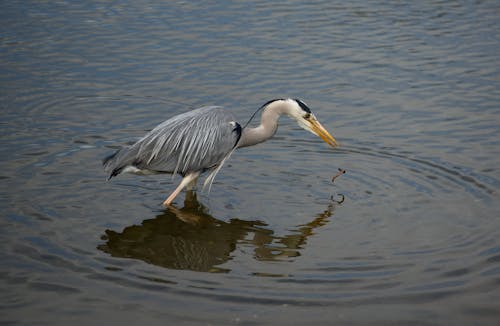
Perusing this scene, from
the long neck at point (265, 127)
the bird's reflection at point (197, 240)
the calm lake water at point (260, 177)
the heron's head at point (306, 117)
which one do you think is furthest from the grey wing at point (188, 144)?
the heron's head at point (306, 117)

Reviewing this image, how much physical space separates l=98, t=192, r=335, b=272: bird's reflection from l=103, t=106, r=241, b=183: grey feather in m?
0.57

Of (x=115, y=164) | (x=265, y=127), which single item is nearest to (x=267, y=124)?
(x=265, y=127)

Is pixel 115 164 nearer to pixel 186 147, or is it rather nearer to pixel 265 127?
pixel 186 147

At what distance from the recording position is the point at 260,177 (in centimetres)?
974

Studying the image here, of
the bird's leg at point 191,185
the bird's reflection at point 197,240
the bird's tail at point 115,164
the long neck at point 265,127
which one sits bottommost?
the bird's reflection at point 197,240

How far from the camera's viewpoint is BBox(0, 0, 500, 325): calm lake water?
677 centimetres

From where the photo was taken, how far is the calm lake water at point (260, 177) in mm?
6766

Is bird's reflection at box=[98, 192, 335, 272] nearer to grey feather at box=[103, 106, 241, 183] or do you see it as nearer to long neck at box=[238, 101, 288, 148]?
grey feather at box=[103, 106, 241, 183]

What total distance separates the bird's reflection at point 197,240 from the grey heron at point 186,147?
0.53 meters

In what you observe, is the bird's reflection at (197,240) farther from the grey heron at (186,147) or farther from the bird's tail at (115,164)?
the bird's tail at (115,164)

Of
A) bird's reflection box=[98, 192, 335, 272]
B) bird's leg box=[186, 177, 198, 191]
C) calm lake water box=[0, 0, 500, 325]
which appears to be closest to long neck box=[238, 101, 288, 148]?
calm lake water box=[0, 0, 500, 325]

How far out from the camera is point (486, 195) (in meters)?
Result: 9.04

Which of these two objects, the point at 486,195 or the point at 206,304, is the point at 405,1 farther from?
the point at 206,304

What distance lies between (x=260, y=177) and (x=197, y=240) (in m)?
1.77
